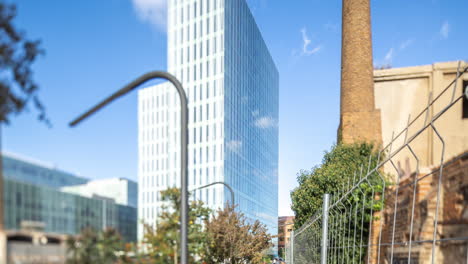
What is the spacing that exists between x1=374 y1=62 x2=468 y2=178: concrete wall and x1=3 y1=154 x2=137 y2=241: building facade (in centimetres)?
1213

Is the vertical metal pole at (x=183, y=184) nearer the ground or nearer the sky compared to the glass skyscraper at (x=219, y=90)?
nearer the ground

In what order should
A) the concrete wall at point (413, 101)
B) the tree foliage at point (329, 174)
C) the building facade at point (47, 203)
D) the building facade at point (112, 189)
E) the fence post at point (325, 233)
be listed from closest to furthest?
the building facade at point (47, 203)
the building facade at point (112, 189)
the fence post at point (325, 233)
the concrete wall at point (413, 101)
the tree foliage at point (329, 174)

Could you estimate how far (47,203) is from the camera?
15.0ft

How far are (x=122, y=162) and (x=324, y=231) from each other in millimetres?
3771

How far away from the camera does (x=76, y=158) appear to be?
5207mm

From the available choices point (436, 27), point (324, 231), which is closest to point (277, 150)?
point (436, 27)

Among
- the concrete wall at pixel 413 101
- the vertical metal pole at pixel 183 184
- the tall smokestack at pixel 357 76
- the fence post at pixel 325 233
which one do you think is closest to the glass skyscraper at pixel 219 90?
the tall smokestack at pixel 357 76

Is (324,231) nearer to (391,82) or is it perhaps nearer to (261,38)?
(391,82)

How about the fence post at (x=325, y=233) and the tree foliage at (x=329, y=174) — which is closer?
the fence post at (x=325, y=233)

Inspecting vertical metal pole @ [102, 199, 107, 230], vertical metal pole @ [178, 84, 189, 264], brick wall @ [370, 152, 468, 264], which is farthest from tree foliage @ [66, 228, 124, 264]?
brick wall @ [370, 152, 468, 264]

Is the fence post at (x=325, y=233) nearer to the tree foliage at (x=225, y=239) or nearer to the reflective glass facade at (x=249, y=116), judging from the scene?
the tree foliage at (x=225, y=239)

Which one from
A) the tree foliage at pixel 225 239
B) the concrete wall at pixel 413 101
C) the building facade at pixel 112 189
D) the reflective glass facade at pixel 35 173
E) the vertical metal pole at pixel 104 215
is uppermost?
the concrete wall at pixel 413 101

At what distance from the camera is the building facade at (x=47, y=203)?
4.20 metres

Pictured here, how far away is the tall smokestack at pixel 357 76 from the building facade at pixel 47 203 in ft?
69.5
